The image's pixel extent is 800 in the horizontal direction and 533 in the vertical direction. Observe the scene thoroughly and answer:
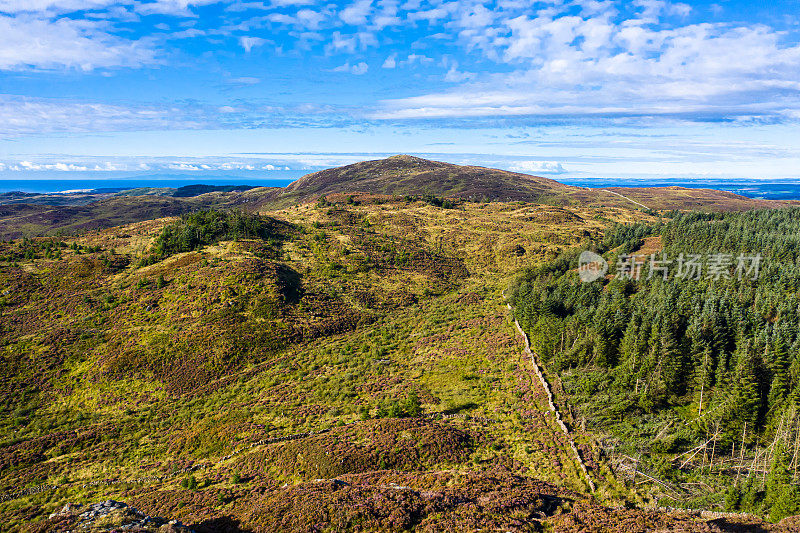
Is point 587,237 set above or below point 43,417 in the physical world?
above

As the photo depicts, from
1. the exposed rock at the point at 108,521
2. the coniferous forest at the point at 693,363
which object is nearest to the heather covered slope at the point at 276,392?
the exposed rock at the point at 108,521

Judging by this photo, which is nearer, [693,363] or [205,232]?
[693,363]

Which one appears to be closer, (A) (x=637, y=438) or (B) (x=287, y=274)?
(A) (x=637, y=438)

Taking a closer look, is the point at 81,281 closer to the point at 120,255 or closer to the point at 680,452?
the point at 120,255

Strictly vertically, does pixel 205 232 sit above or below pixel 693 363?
above

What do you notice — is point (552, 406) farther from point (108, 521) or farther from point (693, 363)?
point (108, 521)

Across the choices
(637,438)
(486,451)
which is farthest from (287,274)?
(637,438)

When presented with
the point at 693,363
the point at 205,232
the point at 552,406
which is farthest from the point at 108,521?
the point at 205,232

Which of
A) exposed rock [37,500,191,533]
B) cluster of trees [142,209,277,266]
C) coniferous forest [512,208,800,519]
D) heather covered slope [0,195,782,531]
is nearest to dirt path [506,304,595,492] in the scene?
heather covered slope [0,195,782,531]
